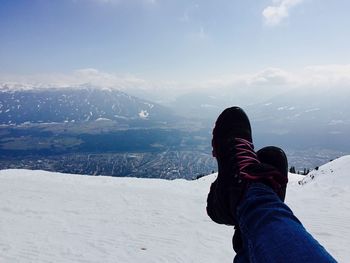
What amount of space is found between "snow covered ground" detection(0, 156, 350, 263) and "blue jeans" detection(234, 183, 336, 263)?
2626 millimetres

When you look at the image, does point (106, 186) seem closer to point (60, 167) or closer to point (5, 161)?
point (60, 167)

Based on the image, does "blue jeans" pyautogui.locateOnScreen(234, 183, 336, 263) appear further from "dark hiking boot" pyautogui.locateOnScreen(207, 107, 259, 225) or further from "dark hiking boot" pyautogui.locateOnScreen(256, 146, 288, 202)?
"dark hiking boot" pyautogui.locateOnScreen(256, 146, 288, 202)

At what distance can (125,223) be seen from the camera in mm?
6172

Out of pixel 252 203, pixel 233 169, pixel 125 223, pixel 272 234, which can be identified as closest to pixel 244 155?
pixel 233 169

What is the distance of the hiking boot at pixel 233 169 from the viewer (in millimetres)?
2727

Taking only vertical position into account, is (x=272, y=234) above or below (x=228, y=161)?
below

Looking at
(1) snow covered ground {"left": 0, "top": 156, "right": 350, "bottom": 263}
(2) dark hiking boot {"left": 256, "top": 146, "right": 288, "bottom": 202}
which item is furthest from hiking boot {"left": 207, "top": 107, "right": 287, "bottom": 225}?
(1) snow covered ground {"left": 0, "top": 156, "right": 350, "bottom": 263}

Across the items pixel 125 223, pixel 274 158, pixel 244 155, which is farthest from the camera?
pixel 125 223

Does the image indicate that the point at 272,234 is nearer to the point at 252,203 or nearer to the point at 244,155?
the point at 252,203

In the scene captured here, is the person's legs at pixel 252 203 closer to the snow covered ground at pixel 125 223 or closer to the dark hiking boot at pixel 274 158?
the dark hiking boot at pixel 274 158

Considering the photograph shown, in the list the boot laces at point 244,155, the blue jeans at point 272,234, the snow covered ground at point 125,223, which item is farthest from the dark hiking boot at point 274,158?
the snow covered ground at point 125,223

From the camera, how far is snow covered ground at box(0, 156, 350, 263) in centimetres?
480

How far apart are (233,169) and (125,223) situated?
3.65 m

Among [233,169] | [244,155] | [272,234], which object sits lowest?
[272,234]
